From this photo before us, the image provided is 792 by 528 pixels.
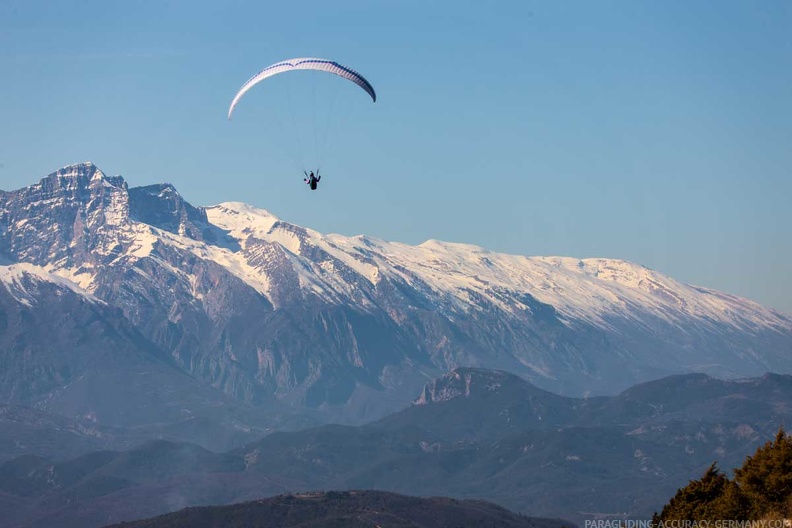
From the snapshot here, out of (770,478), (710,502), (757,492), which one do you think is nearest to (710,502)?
(710,502)

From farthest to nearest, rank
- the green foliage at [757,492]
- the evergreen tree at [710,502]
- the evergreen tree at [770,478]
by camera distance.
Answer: the evergreen tree at [710,502] → the green foliage at [757,492] → the evergreen tree at [770,478]

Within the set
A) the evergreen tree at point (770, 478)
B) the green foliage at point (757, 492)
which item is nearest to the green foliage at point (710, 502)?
the green foliage at point (757, 492)

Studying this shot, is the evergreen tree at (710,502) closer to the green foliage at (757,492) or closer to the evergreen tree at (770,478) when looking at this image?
the green foliage at (757,492)

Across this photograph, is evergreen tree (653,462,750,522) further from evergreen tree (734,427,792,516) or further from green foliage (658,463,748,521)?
evergreen tree (734,427,792,516)

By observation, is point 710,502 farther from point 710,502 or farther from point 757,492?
point 757,492

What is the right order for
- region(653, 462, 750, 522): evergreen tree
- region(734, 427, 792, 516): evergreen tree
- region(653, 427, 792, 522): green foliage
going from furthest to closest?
region(653, 462, 750, 522): evergreen tree → region(653, 427, 792, 522): green foliage → region(734, 427, 792, 516): evergreen tree

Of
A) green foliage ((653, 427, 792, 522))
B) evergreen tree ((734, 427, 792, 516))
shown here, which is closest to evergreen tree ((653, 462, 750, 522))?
green foliage ((653, 427, 792, 522))

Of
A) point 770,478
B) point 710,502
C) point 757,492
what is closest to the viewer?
point 770,478

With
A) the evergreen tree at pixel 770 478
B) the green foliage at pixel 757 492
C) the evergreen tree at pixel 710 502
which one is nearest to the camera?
the evergreen tree at pixel 770 478

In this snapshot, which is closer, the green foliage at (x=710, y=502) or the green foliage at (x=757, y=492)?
the green foliage at (x=757, y=492)

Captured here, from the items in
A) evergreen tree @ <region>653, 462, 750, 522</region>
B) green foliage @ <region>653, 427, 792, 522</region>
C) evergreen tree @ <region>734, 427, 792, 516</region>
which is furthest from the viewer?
evergreen tree @ <region>653, 462, 750, 522</region>

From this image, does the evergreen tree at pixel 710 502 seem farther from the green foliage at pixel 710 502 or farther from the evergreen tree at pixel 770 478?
the evergreen tree at pixel 770 478

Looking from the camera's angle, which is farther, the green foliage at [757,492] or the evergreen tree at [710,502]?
the evergreen tree at [710,502]
